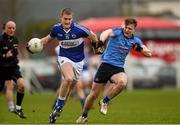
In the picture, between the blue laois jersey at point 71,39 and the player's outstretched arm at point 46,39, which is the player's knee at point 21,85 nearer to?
the player's outstretched arm at point 46,39

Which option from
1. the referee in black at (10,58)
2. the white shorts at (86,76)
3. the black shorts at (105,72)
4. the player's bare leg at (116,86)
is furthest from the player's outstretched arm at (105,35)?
the white shorts at (86,76)

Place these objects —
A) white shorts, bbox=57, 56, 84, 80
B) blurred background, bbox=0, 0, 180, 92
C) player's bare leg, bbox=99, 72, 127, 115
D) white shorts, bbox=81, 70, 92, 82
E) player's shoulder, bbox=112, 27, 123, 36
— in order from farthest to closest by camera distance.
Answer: blurred background, bbox=0, 0, 180, 92, white shorts, bbox=81, 70, 92, 82, player's shoulder, bbox=112, 27, 123, 36, player's bare leg, bbox=99, 72, 127, 115, white shorts, bbox=57, 56, 84, 80

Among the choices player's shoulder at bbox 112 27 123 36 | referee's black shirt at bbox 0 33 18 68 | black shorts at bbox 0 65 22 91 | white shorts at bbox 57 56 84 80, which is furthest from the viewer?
black shorts at bbox 0 65 22 91

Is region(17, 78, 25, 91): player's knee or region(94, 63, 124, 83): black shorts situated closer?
region(94, 63, 124, 83): black shorts

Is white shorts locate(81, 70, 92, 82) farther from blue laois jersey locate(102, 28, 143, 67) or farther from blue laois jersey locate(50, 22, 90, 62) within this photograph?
blue laois jersey locate(50, 22, 90, 62)

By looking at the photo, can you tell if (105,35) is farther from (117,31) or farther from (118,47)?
(118,47)

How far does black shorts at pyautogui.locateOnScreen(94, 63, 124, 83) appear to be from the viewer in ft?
58.9

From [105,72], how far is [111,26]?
3150 centimetres

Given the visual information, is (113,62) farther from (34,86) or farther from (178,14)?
(178,14)

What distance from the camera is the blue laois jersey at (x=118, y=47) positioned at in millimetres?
18078

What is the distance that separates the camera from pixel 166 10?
62875mm

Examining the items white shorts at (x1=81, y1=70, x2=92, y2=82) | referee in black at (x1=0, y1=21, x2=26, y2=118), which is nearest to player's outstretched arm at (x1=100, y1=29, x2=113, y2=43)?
referee in black at (x1=0, y1=21, x2=26, y2=118)

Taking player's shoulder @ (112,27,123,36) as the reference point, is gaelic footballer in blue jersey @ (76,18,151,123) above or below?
below

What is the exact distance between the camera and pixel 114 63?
18.1 metres
